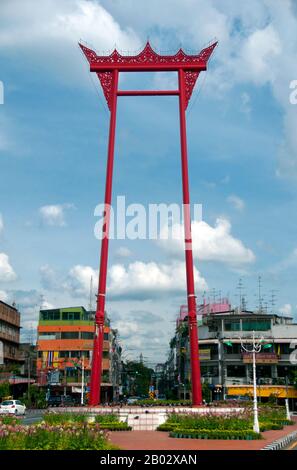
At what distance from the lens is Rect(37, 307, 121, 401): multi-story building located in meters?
75.9

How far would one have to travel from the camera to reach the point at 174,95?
124 feet

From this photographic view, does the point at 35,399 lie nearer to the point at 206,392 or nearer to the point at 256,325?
the point at 206,392

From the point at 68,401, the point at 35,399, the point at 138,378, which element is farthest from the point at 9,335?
the point at 138,378

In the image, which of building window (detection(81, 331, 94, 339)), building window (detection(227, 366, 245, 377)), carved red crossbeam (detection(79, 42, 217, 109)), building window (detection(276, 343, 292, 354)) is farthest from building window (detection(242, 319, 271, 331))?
carved red crossbeam (detection(79, 42, 217, 109))

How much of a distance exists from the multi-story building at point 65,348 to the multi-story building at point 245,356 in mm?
15960

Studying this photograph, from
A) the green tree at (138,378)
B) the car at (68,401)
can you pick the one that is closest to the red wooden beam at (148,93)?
the car at (68,401)

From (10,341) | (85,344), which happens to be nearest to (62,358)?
(85,344)

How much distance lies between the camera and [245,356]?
65875mm

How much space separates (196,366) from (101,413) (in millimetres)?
6448

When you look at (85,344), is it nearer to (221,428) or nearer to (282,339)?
(282,339)

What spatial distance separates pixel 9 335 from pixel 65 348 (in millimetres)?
A: 8993

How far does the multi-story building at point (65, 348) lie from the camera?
75875 millimetres
